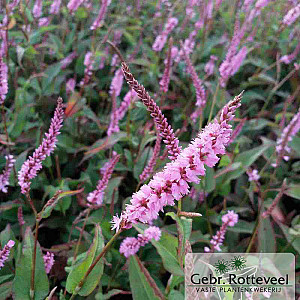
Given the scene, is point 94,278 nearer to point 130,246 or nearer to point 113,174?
point 130,246

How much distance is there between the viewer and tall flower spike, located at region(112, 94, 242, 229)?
73 centimetres

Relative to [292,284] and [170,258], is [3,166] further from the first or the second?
[292,284]

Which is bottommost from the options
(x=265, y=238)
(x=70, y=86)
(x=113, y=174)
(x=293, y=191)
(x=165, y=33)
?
(x=265, y=238)

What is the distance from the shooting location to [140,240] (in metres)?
1.28

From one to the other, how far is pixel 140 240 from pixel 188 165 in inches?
24.5

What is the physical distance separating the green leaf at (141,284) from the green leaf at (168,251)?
85mm

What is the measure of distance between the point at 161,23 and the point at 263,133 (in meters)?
1.09

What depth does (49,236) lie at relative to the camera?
1.74m

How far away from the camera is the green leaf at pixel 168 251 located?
3.74 feet

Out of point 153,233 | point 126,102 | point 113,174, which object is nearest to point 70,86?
point 126,102

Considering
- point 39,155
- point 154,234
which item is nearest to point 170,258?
point 154,234

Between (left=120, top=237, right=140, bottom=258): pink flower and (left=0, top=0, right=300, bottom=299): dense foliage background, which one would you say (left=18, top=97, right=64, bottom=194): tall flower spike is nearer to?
(left=0, top=0, right=300, bottom=299): dense foliage background

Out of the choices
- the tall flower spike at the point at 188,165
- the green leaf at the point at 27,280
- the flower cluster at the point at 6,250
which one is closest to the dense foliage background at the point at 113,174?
the green leaf at the point at 27,280

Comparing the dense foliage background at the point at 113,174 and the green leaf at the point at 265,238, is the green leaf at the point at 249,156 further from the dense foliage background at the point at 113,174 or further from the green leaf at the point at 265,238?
the green leaf at the point at 265,238
